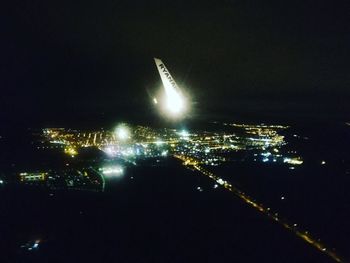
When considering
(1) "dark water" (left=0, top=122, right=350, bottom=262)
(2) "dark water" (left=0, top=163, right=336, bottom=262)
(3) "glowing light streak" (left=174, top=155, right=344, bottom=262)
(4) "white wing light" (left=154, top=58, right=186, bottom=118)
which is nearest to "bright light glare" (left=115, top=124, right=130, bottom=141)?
(3) "glowing light streak" (left=174, top=155, right=344, bottom=262)

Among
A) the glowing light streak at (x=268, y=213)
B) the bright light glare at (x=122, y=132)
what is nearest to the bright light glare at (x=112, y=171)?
the glowing light streak at (x=268, y=213)

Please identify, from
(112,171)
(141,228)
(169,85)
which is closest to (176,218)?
(141,228)

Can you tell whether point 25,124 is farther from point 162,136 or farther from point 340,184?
point 340,184

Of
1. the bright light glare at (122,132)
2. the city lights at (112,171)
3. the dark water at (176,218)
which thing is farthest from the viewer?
the bright light glare at (122,132)

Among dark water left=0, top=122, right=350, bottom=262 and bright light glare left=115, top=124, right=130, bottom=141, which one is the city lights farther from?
bright light glare left=115, top=124, right=130, bottom=141

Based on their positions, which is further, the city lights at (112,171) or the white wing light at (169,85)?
the city lights at (112,171)

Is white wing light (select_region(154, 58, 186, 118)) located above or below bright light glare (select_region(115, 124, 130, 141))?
above

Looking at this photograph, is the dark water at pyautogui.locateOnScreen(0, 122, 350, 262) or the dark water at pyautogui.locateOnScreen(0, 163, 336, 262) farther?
the dark water at pyautogui.locateOnScreen(0, 122, 350, 262)

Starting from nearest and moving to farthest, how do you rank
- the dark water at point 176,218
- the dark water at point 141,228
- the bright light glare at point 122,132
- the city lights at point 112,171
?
the dark water at point 141,228
the dark water at point 176,218
the city lights at point 112,171
the bright light glare at point 122,132

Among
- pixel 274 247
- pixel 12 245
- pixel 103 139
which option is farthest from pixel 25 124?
pixel 274 247

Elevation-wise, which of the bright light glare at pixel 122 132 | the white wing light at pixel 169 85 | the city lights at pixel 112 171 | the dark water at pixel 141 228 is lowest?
the dark water at pixel 141 228

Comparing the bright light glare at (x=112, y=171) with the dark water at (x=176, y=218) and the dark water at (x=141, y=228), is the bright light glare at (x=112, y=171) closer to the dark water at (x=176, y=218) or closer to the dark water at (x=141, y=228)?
the dark water at (x=176, y=218)
